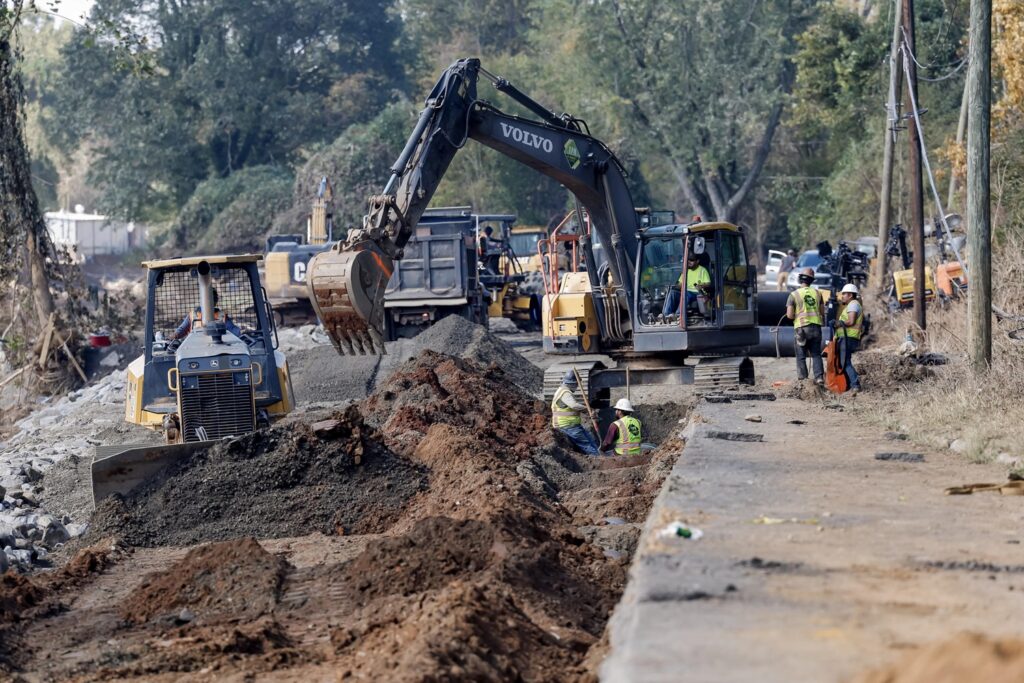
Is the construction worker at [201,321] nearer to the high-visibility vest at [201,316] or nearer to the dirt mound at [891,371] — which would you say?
the high-visibility vest at [201,316]

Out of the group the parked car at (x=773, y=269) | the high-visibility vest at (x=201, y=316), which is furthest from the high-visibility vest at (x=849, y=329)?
the parked car at (x=773, y=269)

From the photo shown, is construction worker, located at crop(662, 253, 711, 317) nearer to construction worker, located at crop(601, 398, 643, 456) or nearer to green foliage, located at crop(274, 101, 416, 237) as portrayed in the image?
construction worker, located at crop(601, 398, 643, 456)

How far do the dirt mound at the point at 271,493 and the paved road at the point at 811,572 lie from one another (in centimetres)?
281

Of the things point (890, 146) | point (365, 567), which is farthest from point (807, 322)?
point (365, 567)

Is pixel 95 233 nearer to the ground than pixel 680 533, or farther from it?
farther from it

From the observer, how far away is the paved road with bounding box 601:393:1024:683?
18.5ft

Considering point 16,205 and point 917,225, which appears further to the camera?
point 16,205

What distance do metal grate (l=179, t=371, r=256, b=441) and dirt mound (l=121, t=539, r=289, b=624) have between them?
4262 mm

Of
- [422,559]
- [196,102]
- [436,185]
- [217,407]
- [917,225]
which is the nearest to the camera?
[422,559]

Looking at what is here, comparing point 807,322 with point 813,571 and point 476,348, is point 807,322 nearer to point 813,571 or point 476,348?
point 476,348

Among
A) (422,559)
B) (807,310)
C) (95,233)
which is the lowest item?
(422,559)

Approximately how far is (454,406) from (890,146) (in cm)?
1630

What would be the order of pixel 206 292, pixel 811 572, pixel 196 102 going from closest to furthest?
pixel 811 572 < pixel 206 292 < pixel 196 102

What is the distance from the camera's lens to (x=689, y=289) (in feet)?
62.4
